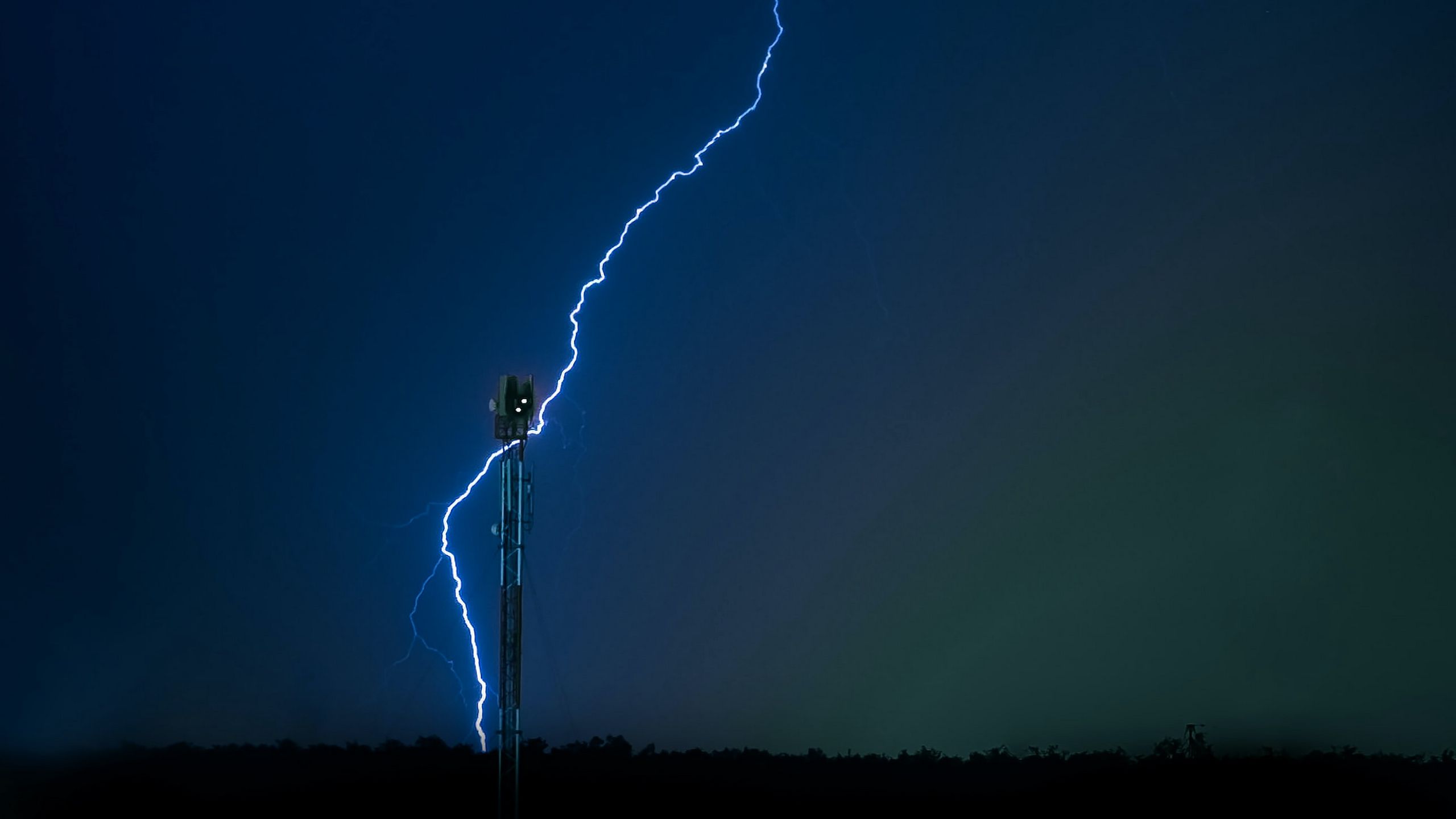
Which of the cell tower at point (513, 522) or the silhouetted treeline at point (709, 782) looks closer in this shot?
the cell tower at point (513, 522)

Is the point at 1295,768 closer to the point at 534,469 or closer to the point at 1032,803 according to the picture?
the point at 1032,803

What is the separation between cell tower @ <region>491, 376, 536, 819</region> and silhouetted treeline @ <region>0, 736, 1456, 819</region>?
5.53 ft

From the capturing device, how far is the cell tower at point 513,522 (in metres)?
10.2

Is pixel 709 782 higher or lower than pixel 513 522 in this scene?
lower

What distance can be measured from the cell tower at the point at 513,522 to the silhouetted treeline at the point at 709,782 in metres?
1.68

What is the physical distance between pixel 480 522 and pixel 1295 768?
7.65 metres

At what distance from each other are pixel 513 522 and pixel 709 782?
154 inches

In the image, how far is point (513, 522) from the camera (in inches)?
408

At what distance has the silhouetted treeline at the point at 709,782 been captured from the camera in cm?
1195

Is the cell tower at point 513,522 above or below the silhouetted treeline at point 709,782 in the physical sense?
above

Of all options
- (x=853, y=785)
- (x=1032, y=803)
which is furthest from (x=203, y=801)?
(x=1032, y=803)

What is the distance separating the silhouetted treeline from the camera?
39.2ft

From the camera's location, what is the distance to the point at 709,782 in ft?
42.9

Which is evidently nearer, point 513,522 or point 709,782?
point 513,522
